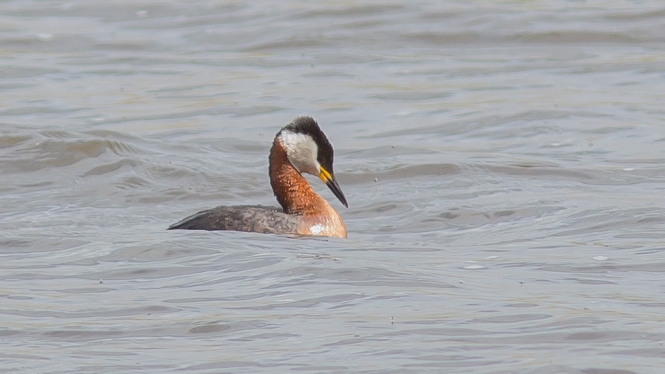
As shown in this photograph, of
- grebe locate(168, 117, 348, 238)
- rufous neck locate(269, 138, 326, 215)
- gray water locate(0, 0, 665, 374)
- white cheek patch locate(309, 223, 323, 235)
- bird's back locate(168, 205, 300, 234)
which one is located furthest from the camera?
rufous neck locate(269, 138, 326, 215)

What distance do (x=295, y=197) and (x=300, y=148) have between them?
1.19ft

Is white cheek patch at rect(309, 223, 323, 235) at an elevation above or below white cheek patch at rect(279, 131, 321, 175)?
below

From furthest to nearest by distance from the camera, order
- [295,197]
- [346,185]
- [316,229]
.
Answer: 1. [346,185]
2. [295,197]
3. [316,229]

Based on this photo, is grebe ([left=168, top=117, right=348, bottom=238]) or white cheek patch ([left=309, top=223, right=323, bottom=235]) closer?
grebe ([left=168, top=117, right=348, bottom=238])

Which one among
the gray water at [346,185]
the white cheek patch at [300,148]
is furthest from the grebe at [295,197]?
the gray water at [346,185]

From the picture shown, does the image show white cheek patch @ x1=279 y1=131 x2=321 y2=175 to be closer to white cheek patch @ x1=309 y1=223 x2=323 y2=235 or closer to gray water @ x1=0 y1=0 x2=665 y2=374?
white cheek patch @ x1=309 y1=223 x2=323 y2=235

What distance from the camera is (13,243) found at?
9.52m

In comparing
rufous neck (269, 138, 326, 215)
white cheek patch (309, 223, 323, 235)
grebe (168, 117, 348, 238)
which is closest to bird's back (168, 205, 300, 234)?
grebe (168, 117, 348, 238)

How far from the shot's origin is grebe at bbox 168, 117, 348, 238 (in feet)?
32.1

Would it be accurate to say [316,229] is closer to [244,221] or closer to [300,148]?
[244,221]

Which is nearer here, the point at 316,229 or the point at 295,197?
the point at 316,229

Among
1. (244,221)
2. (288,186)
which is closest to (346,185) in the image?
(288,186)

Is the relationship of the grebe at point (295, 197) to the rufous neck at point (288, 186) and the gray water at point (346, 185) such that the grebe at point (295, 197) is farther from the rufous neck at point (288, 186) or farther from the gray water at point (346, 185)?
the gray water at point (346, 185)

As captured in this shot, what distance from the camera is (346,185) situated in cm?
1242
